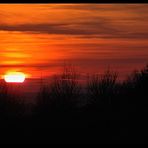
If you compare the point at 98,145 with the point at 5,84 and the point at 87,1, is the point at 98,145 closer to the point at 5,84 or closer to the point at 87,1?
the point at 87,1

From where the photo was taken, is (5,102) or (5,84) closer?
(5,102)

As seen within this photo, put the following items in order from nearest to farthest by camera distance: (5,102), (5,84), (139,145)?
1. (139,145)
2. (5,102)
3. (5,84)

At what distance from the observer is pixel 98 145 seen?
3.65 meters

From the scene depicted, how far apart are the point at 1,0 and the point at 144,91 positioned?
843 inches

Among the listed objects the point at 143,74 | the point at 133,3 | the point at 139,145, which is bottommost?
the point at 139,145

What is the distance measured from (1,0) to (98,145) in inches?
46.2

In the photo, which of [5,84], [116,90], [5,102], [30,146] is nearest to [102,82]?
[116,90]

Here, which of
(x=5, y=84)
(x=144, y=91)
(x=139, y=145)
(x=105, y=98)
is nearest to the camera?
(x=139, y=145)

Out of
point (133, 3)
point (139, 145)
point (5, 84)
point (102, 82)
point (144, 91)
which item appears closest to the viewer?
point (133, 3)

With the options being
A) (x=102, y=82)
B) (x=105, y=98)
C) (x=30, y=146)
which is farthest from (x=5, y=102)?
(x=30, y=146)

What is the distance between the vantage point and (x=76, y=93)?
35.6 meters

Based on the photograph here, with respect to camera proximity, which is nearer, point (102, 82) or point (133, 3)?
point (133, 3)

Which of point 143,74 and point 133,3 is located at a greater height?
point 143,74

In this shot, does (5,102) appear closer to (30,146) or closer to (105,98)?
(105,98)
